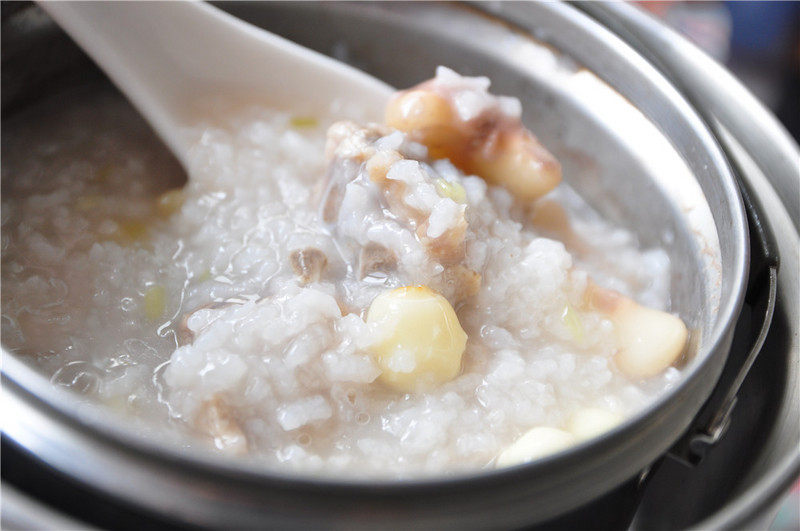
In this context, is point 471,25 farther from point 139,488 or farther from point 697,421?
point 139,488

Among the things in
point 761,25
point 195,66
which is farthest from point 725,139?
point 761,25

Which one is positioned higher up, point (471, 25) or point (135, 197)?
point (471, 25)

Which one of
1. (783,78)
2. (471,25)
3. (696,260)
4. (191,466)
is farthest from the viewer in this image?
(783,78)

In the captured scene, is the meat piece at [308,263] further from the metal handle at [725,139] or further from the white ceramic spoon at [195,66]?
the metal handle at [725,139]

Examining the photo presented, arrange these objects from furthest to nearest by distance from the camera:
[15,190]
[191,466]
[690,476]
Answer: [15,190]
[690,476]
[191,466]

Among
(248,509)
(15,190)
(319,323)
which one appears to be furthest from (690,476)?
(15,190)

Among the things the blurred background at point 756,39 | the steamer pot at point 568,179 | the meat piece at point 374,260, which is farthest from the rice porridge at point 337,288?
the blurred background at point 756,39
